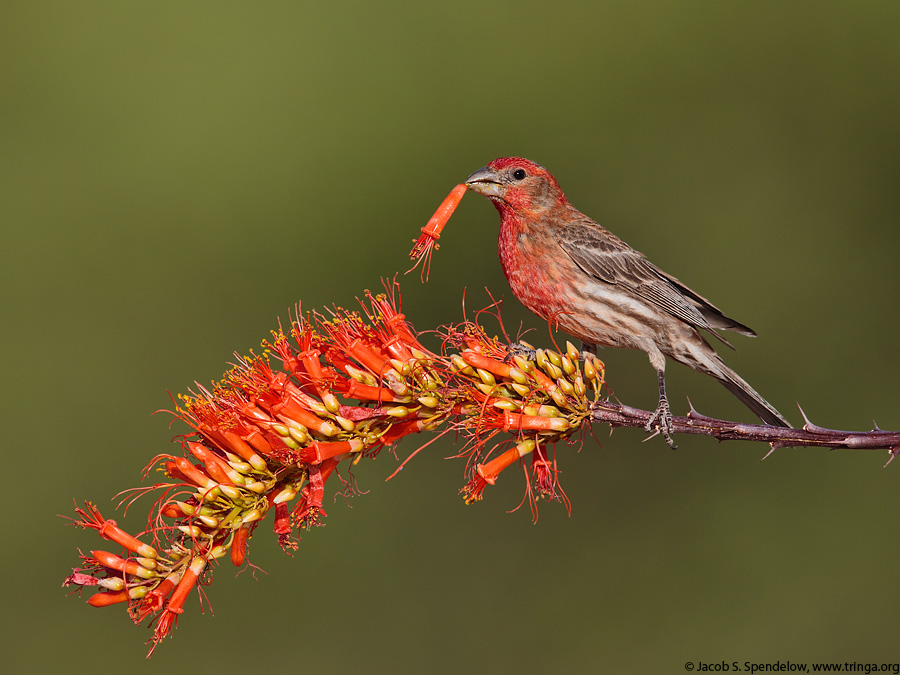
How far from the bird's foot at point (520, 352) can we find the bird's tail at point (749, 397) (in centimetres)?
127

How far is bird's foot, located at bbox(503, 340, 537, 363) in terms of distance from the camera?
12.1ft

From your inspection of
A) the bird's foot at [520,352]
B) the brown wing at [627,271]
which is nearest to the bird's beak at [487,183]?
the brown wing at [627,271]

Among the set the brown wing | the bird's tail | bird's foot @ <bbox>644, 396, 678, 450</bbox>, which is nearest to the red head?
the brown wing

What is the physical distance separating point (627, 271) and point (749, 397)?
1057 millimetres

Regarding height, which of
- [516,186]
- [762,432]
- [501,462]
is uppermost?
[516,186]

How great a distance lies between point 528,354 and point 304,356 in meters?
0.91

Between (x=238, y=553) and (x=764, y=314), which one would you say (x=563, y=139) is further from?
(x=238, y=553)

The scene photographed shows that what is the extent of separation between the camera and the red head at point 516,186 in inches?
202

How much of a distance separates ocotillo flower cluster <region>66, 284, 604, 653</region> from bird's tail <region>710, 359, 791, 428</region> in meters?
1.17

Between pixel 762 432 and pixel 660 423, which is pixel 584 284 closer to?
pixel 660 423

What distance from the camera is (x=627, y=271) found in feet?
17.4

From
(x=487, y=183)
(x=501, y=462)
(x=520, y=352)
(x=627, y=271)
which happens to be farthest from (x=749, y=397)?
(x=487, y=183)

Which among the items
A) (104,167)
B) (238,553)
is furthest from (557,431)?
(104,167)

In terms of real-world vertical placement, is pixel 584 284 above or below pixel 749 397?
above
